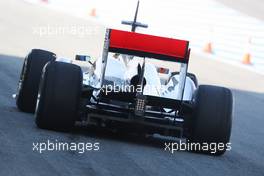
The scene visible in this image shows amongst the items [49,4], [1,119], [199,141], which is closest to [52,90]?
[1,119]

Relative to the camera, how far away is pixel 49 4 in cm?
3603

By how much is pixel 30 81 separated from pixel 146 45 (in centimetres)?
201

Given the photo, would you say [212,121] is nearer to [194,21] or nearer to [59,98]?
[59,98]

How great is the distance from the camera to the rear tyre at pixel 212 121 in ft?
36.0

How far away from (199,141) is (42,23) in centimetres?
1986

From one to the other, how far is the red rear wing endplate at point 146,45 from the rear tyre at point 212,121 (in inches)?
24.0

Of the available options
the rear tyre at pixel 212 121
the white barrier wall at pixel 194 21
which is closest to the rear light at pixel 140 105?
the rear tyre at pixel 212 121

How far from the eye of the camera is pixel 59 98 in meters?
10.7

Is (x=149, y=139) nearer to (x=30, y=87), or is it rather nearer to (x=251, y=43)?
(x=30, y=87)

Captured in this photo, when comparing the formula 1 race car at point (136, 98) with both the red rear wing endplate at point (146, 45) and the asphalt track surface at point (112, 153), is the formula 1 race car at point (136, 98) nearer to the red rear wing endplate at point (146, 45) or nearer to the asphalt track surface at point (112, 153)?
the red rear wing endplate at point (146, 45)

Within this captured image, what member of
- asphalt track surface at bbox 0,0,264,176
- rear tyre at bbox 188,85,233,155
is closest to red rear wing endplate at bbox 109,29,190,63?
rear tyre at bbox 188,85,233,155

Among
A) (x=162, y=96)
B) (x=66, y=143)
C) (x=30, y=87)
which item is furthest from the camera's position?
(x=30, y=87)

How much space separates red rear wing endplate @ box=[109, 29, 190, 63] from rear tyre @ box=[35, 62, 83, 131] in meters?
0.71

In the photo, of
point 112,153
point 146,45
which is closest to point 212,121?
point 146,45
